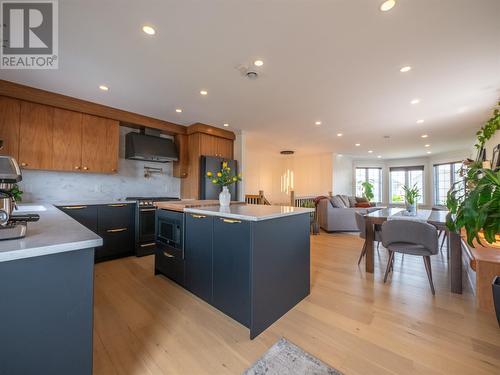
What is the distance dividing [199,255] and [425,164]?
31.5ft

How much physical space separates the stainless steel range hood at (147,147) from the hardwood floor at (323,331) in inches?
80.6

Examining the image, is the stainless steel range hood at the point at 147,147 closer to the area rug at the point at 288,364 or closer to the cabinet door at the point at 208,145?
the cabinet door at the point at 208,145

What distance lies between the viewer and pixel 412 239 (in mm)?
2455

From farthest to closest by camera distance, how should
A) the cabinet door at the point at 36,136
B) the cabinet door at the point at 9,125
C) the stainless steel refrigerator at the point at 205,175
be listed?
the stainless steel refrigerator at the point at 205,175
the cabinet door at the point at 36,136
the cabinet door at the point at 9,125

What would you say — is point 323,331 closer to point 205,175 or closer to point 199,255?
point 199,255

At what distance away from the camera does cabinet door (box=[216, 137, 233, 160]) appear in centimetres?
462

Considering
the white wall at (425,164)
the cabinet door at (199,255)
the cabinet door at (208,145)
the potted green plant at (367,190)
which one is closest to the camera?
the cabinet door at (199,255)

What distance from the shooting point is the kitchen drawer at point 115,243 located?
10.6 ft

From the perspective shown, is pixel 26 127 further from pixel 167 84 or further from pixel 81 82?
pixel 167 84

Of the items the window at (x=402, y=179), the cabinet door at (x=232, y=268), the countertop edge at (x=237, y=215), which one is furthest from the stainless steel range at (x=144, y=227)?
the window at (x=402, y=179)

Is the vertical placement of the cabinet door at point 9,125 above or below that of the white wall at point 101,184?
above

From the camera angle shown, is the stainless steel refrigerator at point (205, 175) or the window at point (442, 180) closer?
the stainless steel refrigerator at point (205, 175)

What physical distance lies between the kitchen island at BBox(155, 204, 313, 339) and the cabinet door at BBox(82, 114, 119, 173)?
6.44 feet

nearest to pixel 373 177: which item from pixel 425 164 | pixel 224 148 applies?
pixel 425 164
